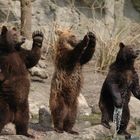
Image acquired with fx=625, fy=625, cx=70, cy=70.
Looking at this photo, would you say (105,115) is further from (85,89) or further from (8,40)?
(85,89)

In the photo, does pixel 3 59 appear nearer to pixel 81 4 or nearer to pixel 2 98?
pixel 2 98

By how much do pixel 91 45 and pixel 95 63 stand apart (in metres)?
7.11

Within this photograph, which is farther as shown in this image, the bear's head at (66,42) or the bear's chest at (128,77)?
the bear's chest at (128,77)

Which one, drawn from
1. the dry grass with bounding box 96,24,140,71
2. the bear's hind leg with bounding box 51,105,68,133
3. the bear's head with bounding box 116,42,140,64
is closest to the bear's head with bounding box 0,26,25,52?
the bear's hind leg with bounding box 51,105,68,133

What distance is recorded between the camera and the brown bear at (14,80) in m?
9.47

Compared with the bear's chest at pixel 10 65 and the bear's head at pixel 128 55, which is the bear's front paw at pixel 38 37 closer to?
the bear's chest at pixel 10 65

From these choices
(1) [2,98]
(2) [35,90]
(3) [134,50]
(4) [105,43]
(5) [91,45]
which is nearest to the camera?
(1) [2,98]

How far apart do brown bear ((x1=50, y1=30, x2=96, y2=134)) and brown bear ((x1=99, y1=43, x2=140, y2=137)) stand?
2.45 ft

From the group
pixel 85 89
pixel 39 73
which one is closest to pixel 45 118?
pixel 39 73

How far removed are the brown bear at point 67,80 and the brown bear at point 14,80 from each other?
2.32 ft

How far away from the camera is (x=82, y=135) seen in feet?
32.7

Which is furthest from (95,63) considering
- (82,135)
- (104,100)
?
(82,135)

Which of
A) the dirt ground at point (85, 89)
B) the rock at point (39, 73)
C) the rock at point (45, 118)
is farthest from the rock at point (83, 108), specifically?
the rock at point (45, 118)

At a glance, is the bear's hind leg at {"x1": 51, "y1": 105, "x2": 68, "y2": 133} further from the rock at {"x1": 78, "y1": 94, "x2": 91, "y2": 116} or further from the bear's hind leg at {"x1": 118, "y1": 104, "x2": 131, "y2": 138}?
the rock at {"x1": 78, "y1": 94, "x2": 91, "y2": 116}
